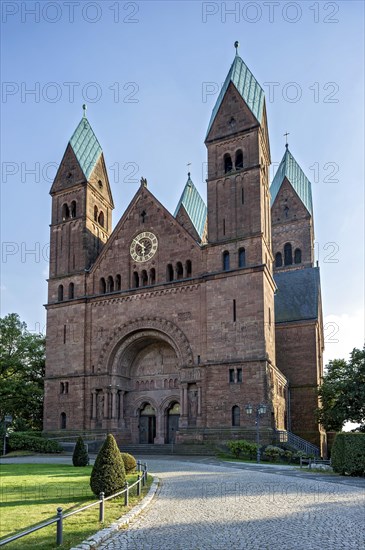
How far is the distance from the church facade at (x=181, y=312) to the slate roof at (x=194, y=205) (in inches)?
794

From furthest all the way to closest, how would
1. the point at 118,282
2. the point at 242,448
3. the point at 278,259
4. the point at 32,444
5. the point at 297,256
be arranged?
1. the point at 278,259
2. the point at 297,256
3. the point at 118,282
4. the point at 32,444
5. the point at 242,448

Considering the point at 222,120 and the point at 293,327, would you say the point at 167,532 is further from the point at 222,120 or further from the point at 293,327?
the point at 293,327

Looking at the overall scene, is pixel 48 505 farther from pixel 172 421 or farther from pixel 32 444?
pixel 172 421

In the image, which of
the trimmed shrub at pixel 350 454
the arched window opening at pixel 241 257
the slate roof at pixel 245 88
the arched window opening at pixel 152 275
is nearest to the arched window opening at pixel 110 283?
the arched window opening at pixel 152 275

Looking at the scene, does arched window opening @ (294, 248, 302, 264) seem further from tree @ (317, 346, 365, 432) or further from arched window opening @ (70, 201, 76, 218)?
arched window opening @ (70, 201, 76, 218)

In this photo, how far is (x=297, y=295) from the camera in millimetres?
56094

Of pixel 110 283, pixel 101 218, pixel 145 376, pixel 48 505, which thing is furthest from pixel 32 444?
pixel 48 505

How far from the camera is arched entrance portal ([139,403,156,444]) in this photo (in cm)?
4556

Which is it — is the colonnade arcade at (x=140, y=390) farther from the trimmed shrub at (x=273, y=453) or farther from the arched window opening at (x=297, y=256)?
the arched window opening at (x=297, y=256)

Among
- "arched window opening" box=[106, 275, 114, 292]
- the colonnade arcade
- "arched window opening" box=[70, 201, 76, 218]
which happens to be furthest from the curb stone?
"arched window opening" box=[70, 201, 76, 218]

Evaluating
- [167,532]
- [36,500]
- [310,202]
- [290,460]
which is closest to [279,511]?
[167,532]

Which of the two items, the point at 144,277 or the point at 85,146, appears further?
the point at 85,146

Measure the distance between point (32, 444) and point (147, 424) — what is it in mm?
9676

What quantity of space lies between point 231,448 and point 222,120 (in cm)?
2585
